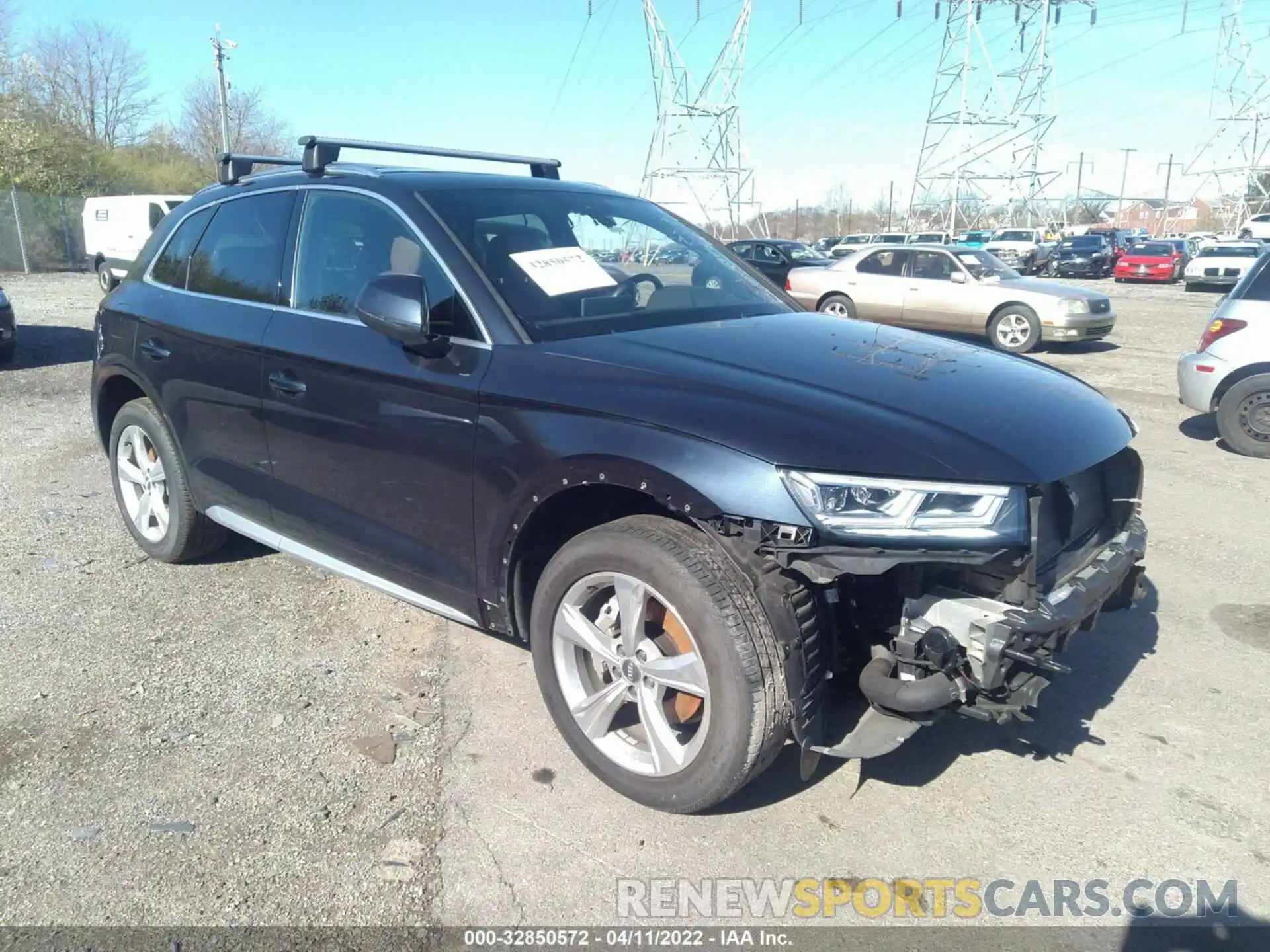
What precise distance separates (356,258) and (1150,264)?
34705mm

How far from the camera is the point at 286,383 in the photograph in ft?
11.9

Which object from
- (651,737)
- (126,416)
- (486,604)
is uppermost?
(126,416)

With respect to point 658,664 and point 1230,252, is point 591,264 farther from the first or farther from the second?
point 1230,252

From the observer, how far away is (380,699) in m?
3.53

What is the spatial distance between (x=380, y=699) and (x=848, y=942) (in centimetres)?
192

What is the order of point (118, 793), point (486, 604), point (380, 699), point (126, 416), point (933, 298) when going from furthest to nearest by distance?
point (933, 298) < point (126, 416) < point (380, 699) < point (486, 604) < point (118, 793)

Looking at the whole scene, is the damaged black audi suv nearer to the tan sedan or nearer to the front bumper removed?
the front bumper removed

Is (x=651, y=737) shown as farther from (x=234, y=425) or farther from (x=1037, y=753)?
(x=234, y=425)

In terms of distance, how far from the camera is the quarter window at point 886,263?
1503cm

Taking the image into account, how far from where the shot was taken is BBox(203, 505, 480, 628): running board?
337cm

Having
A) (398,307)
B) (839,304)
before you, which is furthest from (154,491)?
(839,304)

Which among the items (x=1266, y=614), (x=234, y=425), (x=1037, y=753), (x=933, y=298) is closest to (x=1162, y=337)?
(x=933, y=298)

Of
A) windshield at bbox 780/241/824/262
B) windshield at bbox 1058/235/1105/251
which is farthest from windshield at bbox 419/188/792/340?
windshield at bbox 1058/235/1105/251

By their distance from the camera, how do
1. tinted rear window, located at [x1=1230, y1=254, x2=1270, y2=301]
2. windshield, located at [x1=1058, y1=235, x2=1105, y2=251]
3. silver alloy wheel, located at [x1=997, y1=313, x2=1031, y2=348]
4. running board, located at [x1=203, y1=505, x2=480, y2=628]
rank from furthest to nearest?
windshield, located at [x1=1058, y1=235, x2=1105, y2=251] → silver alloy wheel, located at [x1=997, y1=313, x2=1031, y2=348] → tinted rear window, located at [x1=1230, y1=254, x2=1270, y2=301] → running board, located at [x1=203, y1=505, x2=480, y2=628]
